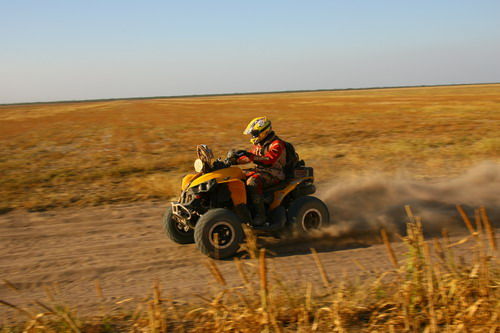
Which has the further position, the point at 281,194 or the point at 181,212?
the point at 281,194

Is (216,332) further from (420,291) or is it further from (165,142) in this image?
(165,142)

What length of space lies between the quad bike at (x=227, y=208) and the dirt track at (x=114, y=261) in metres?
0.29

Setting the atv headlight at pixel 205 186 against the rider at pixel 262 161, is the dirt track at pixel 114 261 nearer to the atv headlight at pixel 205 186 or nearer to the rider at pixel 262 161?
the rider at pixel 262 161

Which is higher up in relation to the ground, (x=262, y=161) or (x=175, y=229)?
(x=262, y=161)

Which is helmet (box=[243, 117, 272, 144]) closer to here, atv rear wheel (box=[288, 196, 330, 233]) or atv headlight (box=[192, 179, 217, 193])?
atv headlight (box=[192, 179, 217, 193])

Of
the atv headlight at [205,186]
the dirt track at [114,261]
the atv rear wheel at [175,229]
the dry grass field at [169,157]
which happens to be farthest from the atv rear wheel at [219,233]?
the dry grass field at [169,157]

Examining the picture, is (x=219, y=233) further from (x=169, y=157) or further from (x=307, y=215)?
(x=169, y=157)

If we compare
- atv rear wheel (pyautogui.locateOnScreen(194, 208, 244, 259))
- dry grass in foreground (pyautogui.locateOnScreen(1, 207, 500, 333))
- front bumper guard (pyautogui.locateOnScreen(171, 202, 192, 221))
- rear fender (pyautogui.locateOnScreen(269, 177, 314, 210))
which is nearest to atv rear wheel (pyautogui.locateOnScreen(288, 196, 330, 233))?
rear fender (pyautogui.locateOnScreen(269, 177, 314, 210))

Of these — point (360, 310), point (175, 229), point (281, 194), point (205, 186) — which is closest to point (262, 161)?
point (281, 194)

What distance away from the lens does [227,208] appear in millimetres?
7371

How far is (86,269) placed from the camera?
662cm

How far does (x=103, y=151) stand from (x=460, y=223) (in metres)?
15.6

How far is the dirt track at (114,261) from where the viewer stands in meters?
5.80

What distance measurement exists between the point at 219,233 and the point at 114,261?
1.63 metres
